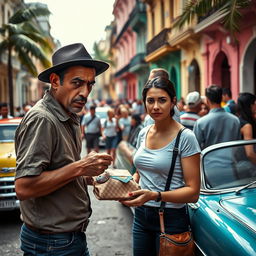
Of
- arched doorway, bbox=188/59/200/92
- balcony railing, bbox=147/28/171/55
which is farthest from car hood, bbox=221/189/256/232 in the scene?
balcony railing, bbox=147/28/171/55

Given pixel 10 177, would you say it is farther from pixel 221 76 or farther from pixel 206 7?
pixel 221 76

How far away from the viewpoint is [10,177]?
5.76 m

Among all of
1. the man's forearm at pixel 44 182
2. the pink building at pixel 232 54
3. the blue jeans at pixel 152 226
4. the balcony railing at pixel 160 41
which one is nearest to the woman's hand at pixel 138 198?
the blue jeans at pixel 152 226

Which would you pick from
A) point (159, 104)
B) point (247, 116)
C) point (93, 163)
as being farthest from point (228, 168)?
point (93, 163)

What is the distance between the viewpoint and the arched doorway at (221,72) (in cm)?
1505

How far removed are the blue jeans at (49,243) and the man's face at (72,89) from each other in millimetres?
695

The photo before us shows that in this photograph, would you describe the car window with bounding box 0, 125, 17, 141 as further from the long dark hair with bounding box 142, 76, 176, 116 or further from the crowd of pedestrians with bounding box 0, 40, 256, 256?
the long dark hair with bounding box 142, 76, 176, 116

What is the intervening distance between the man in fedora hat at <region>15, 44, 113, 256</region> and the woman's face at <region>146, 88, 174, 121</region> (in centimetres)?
64

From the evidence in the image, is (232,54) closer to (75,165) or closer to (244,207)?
(244,207)

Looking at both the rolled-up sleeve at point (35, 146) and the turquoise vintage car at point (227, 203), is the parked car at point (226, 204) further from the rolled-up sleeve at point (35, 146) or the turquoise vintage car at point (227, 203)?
the rolled-up sleeve at point (35, 146)

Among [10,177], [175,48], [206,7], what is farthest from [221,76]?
[10,177]

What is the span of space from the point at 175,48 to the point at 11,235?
15.3 metres

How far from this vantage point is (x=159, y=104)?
2.72m

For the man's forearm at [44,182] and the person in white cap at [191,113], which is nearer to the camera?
the man's forearm at [44,182]
